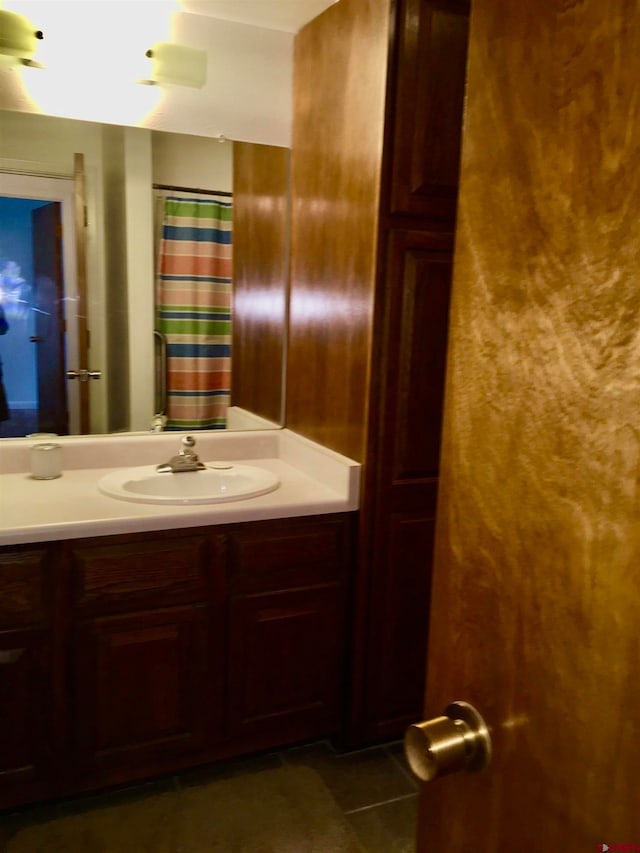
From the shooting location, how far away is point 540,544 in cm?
52

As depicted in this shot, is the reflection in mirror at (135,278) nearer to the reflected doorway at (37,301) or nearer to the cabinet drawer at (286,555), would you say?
the reflected doorway at (37,301)

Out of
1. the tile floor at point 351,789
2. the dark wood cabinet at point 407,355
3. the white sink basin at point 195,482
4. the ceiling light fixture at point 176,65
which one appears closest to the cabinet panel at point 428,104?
the dark wood cabinet at point 407,355

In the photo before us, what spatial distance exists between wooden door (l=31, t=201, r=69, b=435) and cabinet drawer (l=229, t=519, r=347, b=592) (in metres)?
0.73

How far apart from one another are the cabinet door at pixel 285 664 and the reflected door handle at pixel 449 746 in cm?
127

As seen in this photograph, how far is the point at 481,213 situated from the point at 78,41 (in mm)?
1827

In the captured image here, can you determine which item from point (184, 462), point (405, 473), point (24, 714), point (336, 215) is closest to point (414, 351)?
point (405, 473)

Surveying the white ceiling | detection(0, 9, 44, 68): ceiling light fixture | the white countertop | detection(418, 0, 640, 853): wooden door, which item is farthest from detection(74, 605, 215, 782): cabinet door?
the white ceiling

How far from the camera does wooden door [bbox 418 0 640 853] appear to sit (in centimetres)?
44

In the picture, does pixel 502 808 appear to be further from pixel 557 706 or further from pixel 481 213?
pixel 481 213

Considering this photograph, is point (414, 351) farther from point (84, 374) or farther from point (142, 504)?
point (84, 374)

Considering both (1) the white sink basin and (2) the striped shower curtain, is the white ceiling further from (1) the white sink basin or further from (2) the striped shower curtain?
(1) the white sink basin

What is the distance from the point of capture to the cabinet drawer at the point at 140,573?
1.63 metres

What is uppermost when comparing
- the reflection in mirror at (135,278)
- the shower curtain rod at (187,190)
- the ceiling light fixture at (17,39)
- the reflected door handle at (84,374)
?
the ceiling light fixture at (17,39)

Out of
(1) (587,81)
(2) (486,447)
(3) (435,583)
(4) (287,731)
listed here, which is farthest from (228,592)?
(1) (587,81)
